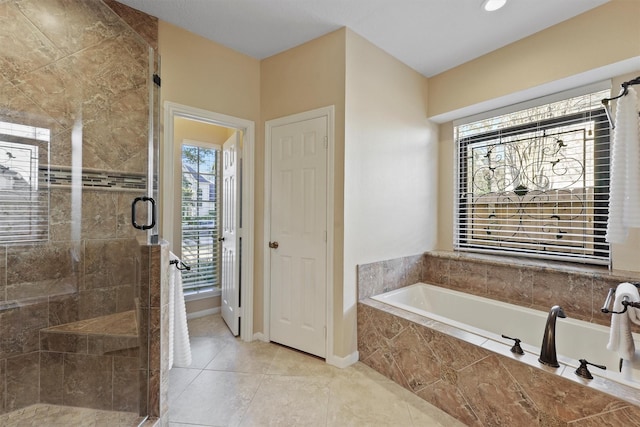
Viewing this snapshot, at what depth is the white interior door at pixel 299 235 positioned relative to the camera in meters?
2.38

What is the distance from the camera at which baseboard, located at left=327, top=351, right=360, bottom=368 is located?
226 centimetres

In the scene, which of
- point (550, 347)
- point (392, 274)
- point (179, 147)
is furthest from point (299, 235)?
point (179, 147)

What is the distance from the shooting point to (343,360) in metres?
2.26

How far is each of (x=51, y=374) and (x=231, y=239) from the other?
1.56m

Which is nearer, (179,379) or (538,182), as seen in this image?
(179,379)

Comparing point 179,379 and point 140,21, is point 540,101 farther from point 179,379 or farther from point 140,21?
point 179,379

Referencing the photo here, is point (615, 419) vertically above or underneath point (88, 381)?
above

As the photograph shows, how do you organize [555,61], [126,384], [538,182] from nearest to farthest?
[126,384] → [555,61] → [538,182]

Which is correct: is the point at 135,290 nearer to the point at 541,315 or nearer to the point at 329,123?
the point at 329,123

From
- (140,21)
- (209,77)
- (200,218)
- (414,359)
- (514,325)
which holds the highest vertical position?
(140,21)

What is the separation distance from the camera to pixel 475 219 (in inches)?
117

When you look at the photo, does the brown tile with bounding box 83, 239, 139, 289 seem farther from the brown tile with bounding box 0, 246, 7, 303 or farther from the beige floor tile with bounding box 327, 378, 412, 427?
the beige floor tile with bounding box 327, 378, 412, 427

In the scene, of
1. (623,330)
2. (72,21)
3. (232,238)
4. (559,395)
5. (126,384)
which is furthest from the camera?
(232,238)

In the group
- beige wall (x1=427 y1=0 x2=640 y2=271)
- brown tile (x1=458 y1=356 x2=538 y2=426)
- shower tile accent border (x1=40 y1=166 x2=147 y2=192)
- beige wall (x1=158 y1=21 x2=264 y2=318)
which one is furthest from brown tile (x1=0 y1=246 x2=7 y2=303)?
beige wall (x1=427 y1=0 x2=640 y2=271)
